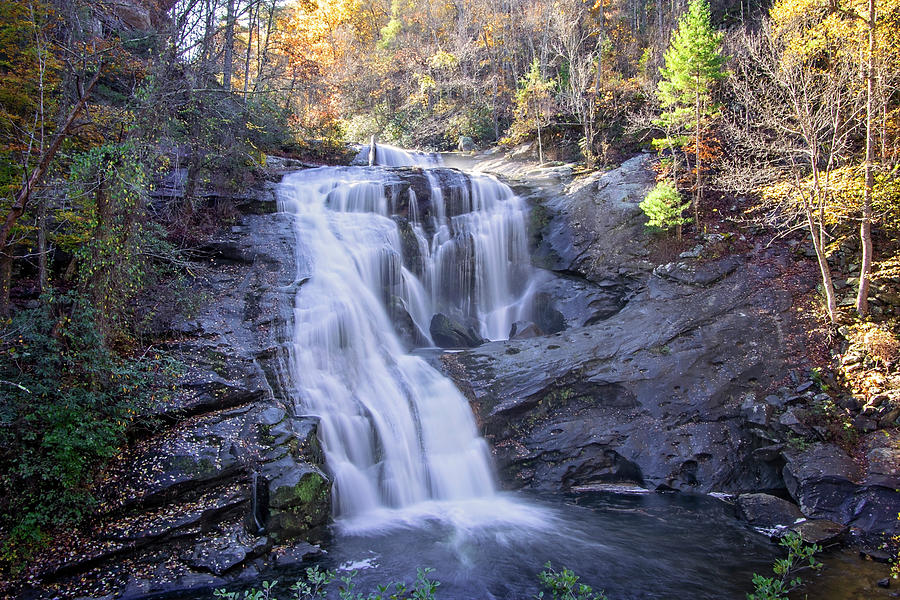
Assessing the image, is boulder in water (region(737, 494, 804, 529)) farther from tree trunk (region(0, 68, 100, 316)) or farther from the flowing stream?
tree trunk (region(0, 68, 100, 316))

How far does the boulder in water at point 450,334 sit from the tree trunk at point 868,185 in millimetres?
9097

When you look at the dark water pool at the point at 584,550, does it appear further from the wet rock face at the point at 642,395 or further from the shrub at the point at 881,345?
the shrub at the point at 881,345

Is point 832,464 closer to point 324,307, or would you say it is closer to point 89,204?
point 324,307

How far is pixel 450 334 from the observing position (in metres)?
13.6

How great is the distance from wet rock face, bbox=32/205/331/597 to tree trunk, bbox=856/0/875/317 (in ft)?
40.0

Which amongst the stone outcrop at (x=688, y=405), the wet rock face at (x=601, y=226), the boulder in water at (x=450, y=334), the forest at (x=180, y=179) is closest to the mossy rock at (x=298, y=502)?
the forest at (x=180, y=179)

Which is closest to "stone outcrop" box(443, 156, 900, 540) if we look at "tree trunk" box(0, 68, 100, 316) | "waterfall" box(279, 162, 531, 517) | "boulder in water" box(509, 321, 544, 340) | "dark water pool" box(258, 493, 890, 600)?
"dark water pool" box(258, 493, 890, 600)

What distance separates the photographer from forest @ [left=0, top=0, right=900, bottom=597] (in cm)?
700

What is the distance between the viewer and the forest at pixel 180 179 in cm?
700

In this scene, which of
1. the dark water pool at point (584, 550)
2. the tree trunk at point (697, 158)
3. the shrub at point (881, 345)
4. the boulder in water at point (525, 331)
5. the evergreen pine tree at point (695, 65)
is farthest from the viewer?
the evergreen pine tree at point (695, 65)

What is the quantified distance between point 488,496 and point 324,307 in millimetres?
5785

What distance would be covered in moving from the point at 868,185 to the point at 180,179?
56.2 ft

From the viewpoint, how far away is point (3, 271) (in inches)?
315

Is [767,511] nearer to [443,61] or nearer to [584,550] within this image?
[584,550]
